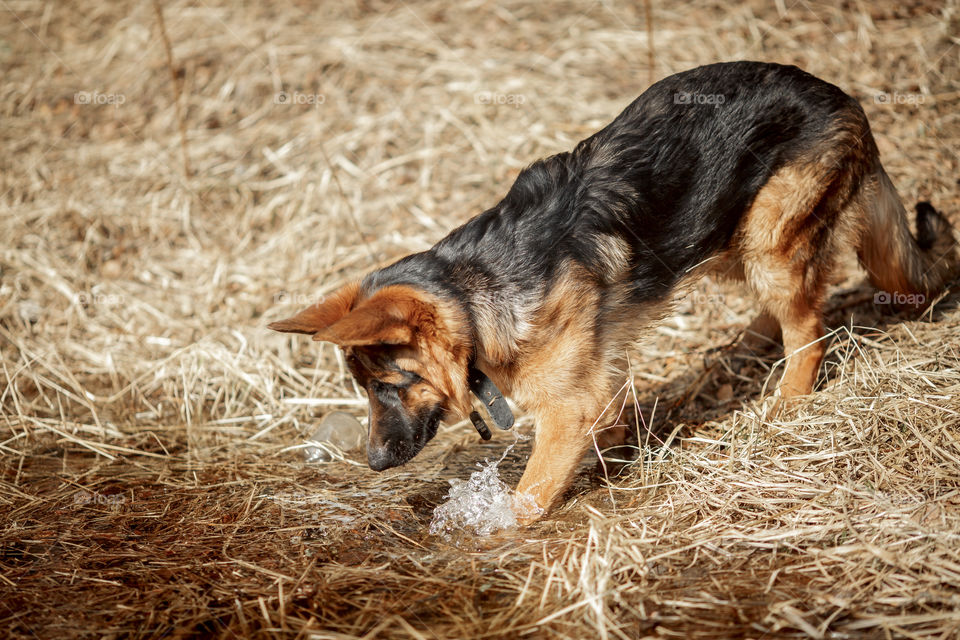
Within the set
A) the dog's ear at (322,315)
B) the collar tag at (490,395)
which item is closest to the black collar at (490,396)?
the collar tag at (490,395)

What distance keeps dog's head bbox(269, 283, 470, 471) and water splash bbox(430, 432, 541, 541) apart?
1.26ft

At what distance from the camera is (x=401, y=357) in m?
3.96

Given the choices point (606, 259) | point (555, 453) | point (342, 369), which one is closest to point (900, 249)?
point (606, 259)

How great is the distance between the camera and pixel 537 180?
445cm

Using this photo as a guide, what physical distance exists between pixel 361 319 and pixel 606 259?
1516 mm

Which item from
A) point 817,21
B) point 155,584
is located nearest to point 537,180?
point 155,584

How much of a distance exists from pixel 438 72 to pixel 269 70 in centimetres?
220

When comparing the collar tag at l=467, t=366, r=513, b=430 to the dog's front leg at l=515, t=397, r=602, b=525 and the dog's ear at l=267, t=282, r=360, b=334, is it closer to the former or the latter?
the dog's front leg at l=515, t=397, r=602, b=525

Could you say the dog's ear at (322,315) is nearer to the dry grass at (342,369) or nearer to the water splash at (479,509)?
the dry grass at (342,369)

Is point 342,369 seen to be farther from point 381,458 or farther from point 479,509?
point 479,509

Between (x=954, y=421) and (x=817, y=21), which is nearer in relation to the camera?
(x=954, y=421)

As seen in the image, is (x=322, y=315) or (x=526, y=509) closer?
(x=322, y=315)

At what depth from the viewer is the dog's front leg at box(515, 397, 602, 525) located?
4.22 m

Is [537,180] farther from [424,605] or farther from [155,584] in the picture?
[155,584]
